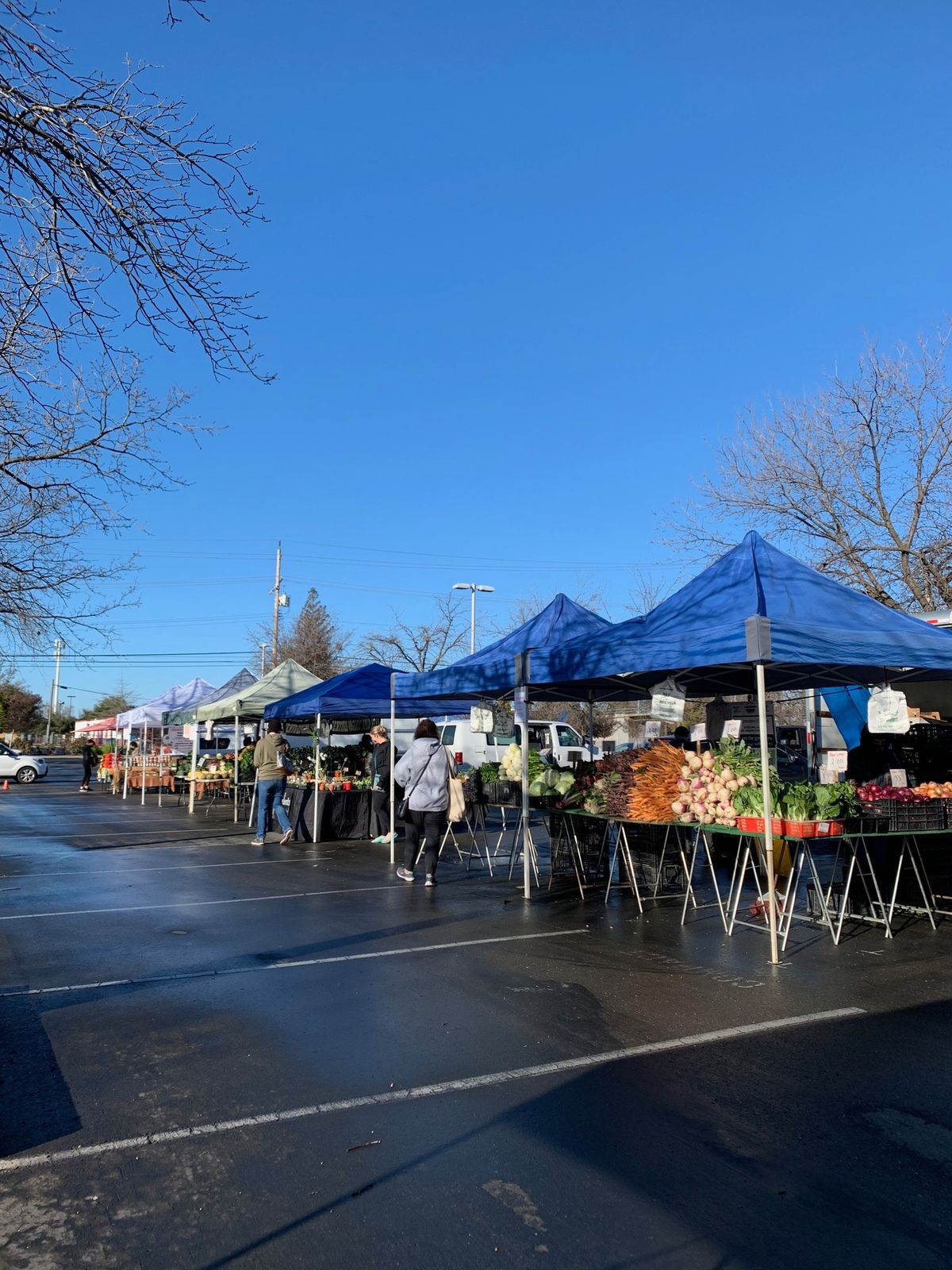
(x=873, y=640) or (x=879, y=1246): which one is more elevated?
(x=873, y=640)

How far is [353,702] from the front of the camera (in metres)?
15.3

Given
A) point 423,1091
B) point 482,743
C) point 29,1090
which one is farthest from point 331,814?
point 423,1091

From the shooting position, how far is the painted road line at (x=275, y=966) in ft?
21.0


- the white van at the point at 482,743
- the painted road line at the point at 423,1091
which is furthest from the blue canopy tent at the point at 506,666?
the white van at the point at 482,743

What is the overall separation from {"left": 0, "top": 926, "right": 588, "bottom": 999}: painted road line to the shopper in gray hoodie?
2780 mm

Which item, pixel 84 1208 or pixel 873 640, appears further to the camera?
pixel 873 640

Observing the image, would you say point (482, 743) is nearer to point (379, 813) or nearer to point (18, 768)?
point (379, 813)

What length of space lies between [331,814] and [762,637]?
10778 mm

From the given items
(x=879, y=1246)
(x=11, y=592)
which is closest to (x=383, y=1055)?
(x=879, y=1246)

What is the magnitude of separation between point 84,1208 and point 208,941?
14.9 feet

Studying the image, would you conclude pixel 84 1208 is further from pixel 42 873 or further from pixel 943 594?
pixel 943 594

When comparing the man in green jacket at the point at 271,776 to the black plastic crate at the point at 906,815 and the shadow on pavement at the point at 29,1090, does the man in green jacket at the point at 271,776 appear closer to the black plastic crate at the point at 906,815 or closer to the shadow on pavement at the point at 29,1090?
the shadow on pavement at the point at 29,1090

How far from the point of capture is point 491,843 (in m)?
15.8

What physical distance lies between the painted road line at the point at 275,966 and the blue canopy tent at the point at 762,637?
214cm
